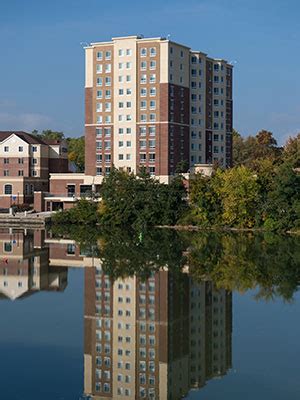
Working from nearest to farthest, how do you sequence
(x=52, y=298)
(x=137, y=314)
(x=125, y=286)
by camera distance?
(x=137, y=314) < (x=52, y=298) < (x=125, y=286)

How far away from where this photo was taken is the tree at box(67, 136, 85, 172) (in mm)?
61406

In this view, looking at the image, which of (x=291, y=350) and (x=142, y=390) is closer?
(x=142, y=390)

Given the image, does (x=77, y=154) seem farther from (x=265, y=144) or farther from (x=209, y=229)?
(x=209, y=229)

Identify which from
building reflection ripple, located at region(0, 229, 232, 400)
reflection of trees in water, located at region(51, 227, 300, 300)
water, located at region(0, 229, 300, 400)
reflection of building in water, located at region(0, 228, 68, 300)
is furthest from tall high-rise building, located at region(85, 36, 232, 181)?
building reflection ripple, located at region(0, 229, 232, 400)

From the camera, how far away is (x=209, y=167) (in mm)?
40188

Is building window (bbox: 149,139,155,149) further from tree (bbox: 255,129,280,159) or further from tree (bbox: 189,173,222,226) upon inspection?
tree (bbox: 255,129,280,159)

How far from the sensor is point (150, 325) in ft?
43.4

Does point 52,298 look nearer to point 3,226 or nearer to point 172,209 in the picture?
point 172,209

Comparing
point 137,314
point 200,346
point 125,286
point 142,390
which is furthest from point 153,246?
point 142,390

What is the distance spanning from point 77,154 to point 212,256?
1606 inches

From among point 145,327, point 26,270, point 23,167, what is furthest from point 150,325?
point 23,167

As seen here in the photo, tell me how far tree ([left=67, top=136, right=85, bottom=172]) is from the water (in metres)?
37.8

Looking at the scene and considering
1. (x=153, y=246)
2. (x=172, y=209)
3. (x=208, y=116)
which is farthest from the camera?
(x=208, y=116)

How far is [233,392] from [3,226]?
99.8 feet
